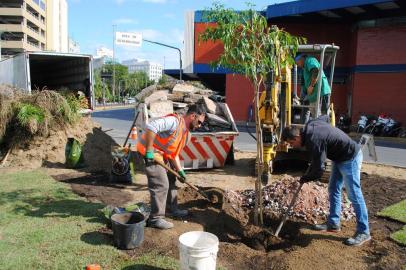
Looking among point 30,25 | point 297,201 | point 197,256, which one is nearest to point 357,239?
point 297,201

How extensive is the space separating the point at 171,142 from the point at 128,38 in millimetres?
20351

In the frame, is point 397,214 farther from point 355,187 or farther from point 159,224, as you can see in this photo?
point 159,224

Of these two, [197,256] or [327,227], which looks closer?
[197,256]

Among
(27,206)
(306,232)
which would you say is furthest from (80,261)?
(306,232)

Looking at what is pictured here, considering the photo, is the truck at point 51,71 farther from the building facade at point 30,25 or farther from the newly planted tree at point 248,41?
the building facade at point 30,25

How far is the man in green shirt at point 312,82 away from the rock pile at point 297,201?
216 centimetres

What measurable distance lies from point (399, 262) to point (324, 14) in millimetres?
17725

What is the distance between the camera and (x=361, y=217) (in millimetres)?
4867

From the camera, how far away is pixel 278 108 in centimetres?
809

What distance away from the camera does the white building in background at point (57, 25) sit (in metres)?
81.3

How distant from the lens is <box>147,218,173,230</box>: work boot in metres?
5.20

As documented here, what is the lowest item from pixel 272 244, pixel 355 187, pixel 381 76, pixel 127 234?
pixel 272 244

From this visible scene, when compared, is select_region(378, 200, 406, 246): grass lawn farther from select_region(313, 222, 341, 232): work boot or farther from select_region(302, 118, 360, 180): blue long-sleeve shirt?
select_region(302, 118, 360, 180): blue long-sleeve shirt

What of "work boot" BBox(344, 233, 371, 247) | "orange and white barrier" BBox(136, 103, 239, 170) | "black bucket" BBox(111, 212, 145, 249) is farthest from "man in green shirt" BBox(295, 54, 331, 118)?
"black bucket" BBox(111, 212, 145, 249)
